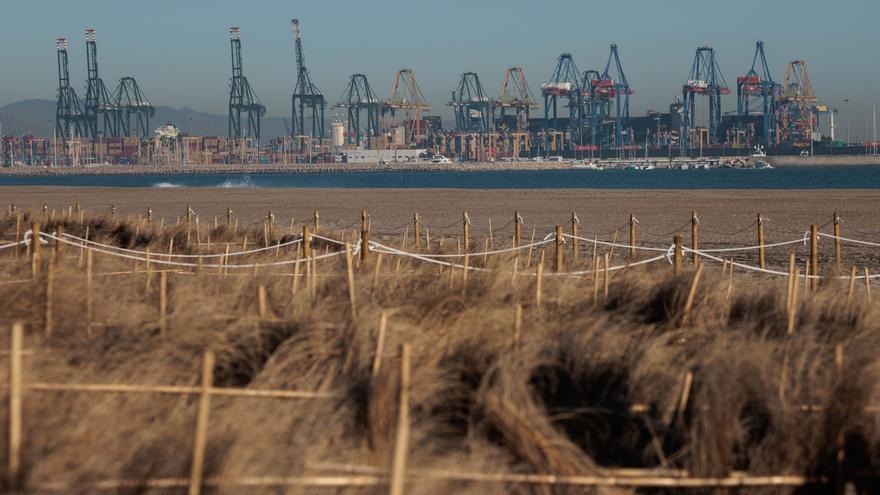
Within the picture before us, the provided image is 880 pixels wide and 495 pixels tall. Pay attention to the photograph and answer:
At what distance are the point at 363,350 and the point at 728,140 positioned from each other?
134 meters

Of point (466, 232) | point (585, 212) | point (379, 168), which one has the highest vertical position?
point (379, 168)

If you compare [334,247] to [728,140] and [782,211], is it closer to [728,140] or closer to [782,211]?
[782,211]

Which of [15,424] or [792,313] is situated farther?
[792,313]

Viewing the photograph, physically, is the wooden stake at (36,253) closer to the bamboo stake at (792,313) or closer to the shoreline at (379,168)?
the bamboo stake at (792,313)

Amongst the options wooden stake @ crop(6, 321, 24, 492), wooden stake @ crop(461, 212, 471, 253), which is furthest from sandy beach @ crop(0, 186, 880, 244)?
wooden stake @ crop(6, 321, 24, 492)

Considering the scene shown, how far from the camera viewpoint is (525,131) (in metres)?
154

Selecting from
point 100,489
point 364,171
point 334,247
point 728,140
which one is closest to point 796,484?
point 100,489

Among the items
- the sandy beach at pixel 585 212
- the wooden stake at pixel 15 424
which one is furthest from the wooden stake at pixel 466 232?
the wooden stake at pixel 15 424

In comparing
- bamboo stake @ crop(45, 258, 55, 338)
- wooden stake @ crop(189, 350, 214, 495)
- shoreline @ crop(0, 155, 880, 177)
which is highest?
shoreline @ crop(0, 155, 880, 177)

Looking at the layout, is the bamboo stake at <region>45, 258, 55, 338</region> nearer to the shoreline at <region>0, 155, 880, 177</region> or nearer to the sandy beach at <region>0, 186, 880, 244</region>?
the sandy beach at <region>0, 186, 880, 244</region>

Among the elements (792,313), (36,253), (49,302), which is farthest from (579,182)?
(49,302)

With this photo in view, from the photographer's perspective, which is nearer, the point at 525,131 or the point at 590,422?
the point at 590,422

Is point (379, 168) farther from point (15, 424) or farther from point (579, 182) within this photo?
point (15, 424)

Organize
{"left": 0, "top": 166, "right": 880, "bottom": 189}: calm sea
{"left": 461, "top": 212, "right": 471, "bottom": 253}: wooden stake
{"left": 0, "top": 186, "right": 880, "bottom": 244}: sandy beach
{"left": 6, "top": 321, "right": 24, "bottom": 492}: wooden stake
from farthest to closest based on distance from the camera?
{"left": 0, "top": 166, "right": 880, "bottom": 189}: calm sea → {"left": 0, "top": 186, "right": 880, "bottom": 244}: sandy beach → {"left": 461, "top": 212, "right": 471, "bottom": 253}: wooden stake → {"left": 6, "top": 321, "right": 24, "bottom": 492}: wooden stake
